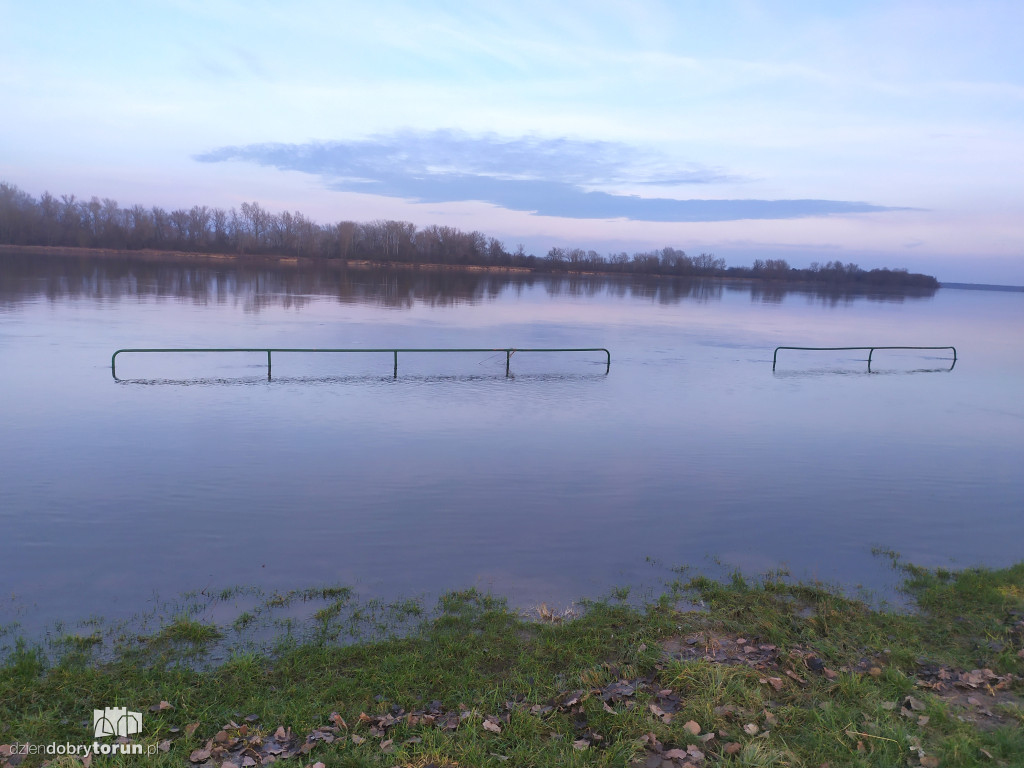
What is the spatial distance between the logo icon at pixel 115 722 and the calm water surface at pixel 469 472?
2035 mm

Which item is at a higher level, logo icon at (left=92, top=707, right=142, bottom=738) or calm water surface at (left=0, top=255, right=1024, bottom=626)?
logo icon at (left=92, top=707, right=142, bottom=738)

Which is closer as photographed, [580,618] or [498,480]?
[580,618]

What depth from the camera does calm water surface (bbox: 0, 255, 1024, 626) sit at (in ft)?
23.7

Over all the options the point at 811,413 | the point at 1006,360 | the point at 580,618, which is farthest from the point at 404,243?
the point at 580,618

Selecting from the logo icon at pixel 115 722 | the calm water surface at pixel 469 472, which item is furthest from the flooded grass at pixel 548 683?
the calm water surface at pixel 469 472

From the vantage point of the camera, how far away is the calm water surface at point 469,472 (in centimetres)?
722

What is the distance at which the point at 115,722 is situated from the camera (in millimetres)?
4047

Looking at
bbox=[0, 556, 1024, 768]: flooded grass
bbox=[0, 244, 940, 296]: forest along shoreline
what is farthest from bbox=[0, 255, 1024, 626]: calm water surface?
bbox=[0, 244, 940, 296]: forest along shoreline

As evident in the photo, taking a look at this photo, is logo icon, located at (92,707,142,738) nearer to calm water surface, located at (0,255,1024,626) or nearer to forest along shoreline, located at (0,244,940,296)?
calm water surface, located at (0,255,1024,626)

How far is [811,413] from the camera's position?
1738 centimetres

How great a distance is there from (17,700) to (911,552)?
30.4 feet

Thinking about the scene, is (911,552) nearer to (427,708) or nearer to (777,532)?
(777,532)

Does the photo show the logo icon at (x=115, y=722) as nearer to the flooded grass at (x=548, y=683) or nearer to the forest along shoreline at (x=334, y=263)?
the flooded grass at (x=548, y=683)

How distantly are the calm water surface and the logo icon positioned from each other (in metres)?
2.03
